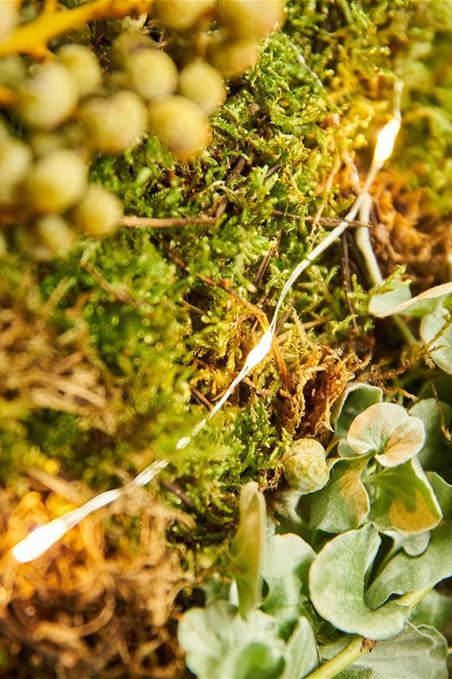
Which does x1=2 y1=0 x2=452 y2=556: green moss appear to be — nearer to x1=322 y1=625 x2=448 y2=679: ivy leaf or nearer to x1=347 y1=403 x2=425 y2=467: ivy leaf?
x1=347 y1=403 x2=425 y2=467: ivy leaf

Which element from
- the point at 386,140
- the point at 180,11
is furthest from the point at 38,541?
the point at 386,140

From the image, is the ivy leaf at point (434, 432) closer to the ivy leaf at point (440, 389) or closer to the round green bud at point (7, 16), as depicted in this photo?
the ivy leaf at point (440, 389)

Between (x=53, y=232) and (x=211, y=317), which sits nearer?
(x=53, y=232)

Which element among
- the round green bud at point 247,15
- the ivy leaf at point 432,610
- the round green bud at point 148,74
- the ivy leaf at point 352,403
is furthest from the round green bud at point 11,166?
the ivy leaf at point 432,610

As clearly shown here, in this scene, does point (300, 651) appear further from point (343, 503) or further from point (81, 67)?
point (81, 67)

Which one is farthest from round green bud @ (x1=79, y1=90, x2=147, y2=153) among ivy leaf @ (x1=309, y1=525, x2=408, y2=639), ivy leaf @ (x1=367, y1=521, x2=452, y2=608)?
ivy leaf @ (x1=367, y1=521, x2=452, y2=608)

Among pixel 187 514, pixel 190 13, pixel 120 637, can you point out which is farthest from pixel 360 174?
pixel 120 637
